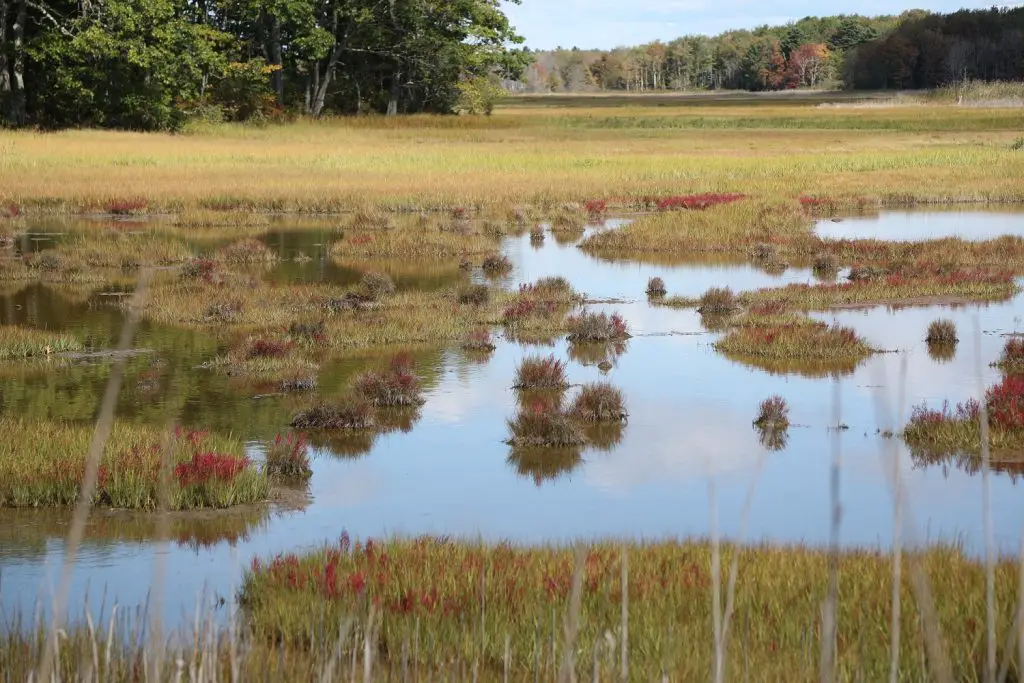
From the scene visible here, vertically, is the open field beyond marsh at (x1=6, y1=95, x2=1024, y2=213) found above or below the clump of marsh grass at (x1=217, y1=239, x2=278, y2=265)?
above

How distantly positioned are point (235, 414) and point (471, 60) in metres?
62.3

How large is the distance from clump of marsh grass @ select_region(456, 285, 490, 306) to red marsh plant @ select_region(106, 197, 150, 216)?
60.7 feet

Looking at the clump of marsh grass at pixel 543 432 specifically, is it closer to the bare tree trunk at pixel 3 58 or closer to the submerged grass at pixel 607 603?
the submerged grass at pixel 607 603

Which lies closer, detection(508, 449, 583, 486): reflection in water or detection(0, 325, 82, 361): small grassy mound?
detection(508, 449, 583, 486): reflection in water

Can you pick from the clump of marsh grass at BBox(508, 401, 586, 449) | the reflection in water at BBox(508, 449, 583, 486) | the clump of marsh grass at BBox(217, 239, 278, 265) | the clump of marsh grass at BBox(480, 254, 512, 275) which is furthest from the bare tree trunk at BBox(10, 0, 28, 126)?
the reflection in water at BBox(508, 449, 583, 486)

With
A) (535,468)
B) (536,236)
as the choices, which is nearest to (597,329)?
(535,468)

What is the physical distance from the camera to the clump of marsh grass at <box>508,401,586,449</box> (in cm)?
1336

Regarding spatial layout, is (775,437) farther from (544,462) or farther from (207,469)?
(207,469)

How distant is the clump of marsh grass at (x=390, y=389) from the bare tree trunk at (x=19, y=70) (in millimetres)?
47490

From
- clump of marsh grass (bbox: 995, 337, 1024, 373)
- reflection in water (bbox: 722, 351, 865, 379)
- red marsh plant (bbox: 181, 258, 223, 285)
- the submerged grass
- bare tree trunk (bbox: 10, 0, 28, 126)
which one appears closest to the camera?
the submerged grass

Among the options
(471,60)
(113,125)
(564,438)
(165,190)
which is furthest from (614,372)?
(471,60)

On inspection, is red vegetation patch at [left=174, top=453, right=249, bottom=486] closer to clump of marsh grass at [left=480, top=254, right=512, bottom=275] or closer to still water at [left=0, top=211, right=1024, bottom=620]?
still water at [left=0, top=211, right=1024, bottom=620]

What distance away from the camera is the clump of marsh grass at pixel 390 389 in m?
15.2

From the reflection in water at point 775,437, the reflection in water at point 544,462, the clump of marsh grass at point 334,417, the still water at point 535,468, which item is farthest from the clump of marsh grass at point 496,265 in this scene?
the reflection in water at point 544,462
